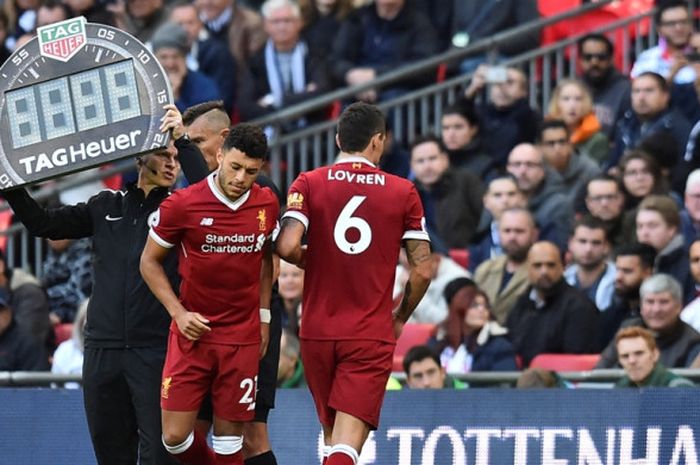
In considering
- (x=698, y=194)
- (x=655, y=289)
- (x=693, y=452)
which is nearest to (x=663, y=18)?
(x=698, y=194)

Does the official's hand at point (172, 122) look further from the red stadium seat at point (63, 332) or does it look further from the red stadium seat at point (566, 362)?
the red stadium seat at point (63, 332)

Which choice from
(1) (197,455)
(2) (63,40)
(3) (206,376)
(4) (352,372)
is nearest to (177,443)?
(1) (197,455)

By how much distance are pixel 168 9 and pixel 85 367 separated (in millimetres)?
8875

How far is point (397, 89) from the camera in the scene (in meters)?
17.2

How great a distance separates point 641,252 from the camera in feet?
45.1

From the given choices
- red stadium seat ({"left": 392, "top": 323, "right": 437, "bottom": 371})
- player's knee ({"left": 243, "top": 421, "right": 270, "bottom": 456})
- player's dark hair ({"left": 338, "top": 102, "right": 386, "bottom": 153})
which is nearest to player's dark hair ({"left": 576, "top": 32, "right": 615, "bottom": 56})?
red stadium seat ({"left": 392, "top": 323, "right": 437, "bottom": 371})

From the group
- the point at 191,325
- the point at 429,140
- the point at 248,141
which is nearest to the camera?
the point at 248,141

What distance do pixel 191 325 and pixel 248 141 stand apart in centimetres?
91

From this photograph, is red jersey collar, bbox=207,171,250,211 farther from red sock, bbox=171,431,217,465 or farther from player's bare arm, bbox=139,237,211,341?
red sock, bbox=171,431,217,465

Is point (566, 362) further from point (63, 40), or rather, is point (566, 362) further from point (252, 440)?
point (63, 40)

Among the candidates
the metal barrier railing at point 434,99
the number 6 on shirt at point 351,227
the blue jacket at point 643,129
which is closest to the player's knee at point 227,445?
the number 6 on shirt at point 351,227

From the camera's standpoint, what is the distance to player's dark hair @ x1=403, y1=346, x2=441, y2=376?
12.6 m

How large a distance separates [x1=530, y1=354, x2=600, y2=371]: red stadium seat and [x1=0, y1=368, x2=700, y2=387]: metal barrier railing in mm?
728

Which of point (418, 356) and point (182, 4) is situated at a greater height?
point (182, 4)
